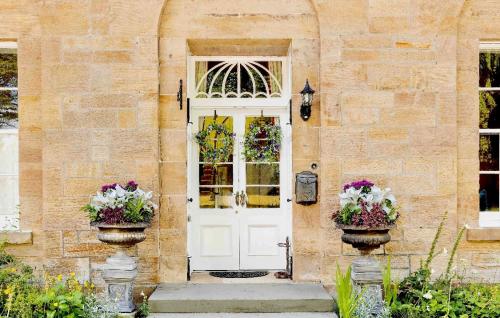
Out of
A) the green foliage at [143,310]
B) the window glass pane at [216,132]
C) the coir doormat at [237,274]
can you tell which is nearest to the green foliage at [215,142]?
the window glass pane at [216,132]

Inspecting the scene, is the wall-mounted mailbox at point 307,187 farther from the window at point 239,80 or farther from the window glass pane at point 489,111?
the window glass pane at point 489,111

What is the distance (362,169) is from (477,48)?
6.48 feet

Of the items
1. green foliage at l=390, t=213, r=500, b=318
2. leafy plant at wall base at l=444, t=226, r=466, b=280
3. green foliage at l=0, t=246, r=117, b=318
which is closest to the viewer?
green foliage at l=0, t=246, r=117, b=318

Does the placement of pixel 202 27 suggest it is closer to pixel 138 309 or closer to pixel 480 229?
pixel 138 309

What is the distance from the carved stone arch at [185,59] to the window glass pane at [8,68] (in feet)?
6.02

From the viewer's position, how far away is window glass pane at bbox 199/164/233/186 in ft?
23.5

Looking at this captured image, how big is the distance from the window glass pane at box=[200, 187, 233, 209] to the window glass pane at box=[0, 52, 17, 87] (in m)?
2.66

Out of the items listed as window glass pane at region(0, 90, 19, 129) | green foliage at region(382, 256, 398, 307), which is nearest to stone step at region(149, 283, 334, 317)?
green foliage at region(382, 256, 398, 307)

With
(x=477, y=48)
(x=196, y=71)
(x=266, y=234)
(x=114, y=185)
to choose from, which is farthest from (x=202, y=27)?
(x=477, y=48)

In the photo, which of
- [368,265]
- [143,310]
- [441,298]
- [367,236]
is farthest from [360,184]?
[143,310]

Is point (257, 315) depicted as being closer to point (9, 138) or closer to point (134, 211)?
point (134, 211)

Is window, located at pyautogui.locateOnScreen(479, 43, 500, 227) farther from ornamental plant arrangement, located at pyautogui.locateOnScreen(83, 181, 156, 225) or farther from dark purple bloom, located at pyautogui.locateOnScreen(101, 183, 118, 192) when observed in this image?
dark purple bloom, located at pyautogui.locateOnScreen(101, 183, 118, 192)

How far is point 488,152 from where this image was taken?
682 cm

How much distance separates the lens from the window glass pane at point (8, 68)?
6840 mm
